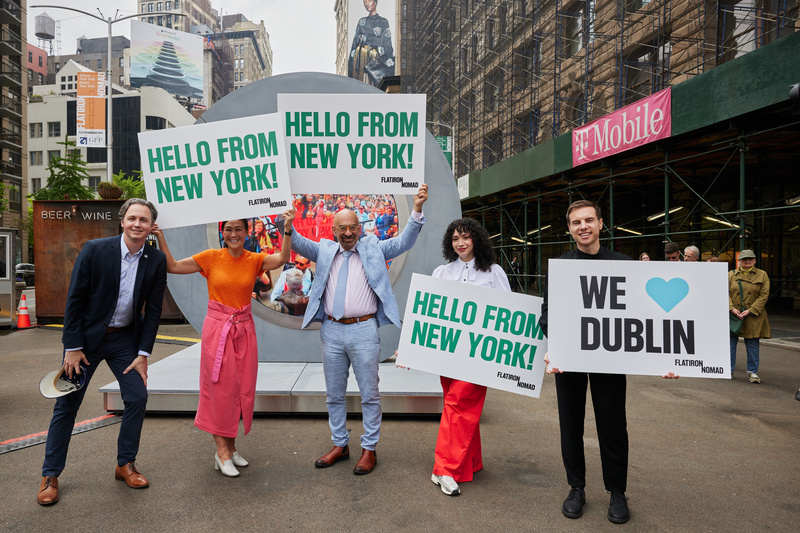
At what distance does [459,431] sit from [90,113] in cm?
2763

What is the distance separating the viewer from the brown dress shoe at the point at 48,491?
10.4 feet

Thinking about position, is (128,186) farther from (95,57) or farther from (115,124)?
(95,57)

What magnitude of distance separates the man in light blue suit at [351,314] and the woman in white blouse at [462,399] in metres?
0.40

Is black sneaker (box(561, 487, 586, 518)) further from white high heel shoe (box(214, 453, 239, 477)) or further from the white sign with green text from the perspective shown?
the white sign with green text

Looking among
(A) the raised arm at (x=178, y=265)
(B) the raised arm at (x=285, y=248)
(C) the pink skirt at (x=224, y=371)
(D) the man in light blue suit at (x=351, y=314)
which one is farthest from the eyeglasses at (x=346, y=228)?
(A) the raised arm at (x=178, y=265)

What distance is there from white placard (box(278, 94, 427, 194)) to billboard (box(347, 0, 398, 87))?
70543mm

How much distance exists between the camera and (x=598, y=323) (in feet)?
10.1

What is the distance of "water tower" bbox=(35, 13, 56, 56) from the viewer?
113m

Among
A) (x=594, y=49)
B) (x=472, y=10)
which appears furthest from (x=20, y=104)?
(x=594, y=49)

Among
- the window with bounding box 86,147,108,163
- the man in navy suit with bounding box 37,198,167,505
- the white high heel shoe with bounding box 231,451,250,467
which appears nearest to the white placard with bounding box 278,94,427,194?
the man in navy suit with bounding box 37,198,167,505

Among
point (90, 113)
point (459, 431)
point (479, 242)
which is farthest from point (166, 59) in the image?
point (459, 431)

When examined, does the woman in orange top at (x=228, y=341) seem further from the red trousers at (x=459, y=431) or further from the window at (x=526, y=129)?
the window at (x=526, y=129)

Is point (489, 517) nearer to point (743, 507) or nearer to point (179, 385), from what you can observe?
point (743, 507)

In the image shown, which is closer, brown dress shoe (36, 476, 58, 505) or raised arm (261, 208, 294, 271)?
brown dress shoe (36, 476, 58, 505)
